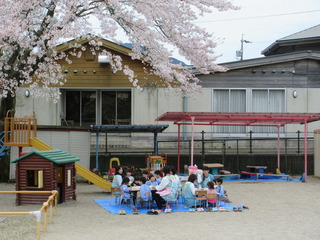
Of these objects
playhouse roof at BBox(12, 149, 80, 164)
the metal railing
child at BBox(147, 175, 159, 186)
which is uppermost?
the metal railing

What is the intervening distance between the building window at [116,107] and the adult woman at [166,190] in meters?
11.8

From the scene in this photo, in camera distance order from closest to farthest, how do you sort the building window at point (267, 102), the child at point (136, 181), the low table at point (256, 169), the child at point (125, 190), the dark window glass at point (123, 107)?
the child at point (125, 190) → the child at point (136, 181) → the low table at point (256, 169) → the building window at point (267, 102) → the dark window glass at point (123, 107)

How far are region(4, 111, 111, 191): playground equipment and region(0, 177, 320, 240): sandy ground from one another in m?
1.22

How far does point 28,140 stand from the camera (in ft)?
53.0

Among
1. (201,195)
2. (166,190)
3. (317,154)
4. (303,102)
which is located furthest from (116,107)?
(201,195)

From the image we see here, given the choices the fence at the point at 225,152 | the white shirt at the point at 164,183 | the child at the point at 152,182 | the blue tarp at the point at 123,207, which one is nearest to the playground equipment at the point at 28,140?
the blue tarp at the point at 123,207

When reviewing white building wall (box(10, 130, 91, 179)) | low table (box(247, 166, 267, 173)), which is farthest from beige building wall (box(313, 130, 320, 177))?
white building wall (box(10, 130, 91, 179))

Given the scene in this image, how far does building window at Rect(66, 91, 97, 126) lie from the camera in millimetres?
24672

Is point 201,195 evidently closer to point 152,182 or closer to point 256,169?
point 152,182

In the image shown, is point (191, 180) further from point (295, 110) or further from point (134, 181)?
point (295, 110)

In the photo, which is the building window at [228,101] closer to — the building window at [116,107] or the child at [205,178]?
the building window at [116,107]

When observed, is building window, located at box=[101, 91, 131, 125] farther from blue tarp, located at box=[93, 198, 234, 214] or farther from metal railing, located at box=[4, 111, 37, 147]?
blue tarp, located at box=[93, 198, 234, 214]

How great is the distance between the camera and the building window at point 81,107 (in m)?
24.7

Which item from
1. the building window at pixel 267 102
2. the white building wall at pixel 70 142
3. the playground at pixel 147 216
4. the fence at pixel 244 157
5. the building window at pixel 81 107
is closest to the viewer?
the playground at pixel 147 216
